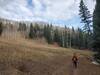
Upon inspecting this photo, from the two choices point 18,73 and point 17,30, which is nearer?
point 18,73

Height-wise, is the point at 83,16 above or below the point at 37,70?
above

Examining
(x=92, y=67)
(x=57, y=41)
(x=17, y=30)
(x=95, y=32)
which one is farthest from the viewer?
(x=17, y=30)

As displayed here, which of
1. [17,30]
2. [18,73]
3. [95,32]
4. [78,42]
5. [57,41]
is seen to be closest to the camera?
[18,73]

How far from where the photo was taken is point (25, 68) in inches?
1000

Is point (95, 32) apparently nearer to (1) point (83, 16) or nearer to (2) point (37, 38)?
(1) point (83, 16)

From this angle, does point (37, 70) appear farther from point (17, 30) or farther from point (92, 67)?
point (17, 30)

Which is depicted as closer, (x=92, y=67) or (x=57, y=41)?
(x=92, y=67)

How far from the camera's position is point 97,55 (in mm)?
32844

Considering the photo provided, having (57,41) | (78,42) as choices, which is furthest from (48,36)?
(78,42)

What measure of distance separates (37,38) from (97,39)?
92925 mm

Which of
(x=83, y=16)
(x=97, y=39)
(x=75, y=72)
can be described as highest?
(x=83, y=16)

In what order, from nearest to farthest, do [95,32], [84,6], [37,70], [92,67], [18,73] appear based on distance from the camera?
[18,73] → [37,70] → [92,67] → [95,32] → [84,6]

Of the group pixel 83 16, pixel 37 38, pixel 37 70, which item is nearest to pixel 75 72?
pixel 37 70

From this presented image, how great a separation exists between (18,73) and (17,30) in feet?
474
